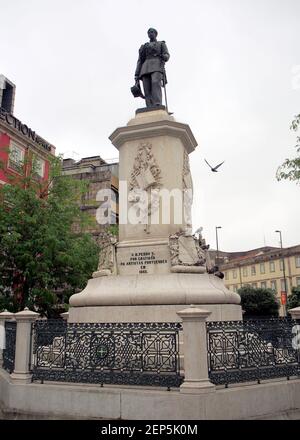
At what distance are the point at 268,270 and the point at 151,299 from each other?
56.7 metres

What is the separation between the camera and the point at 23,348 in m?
8.23

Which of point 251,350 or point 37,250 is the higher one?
point 37,250

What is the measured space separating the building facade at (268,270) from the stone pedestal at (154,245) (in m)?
46.8

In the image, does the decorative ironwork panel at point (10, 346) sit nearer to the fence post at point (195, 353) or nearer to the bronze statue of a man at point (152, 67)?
the fence post at point (195, 353)

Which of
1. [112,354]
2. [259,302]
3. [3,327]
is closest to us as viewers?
[112,354]

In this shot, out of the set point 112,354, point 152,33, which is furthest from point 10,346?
point 152,33

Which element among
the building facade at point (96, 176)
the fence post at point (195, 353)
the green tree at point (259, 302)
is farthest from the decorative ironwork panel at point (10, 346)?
the building facade at point (96, 176)

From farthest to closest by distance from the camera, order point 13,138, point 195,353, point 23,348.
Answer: point 13,138, point 23,348, point 195,353

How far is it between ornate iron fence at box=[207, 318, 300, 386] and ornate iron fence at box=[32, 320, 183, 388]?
716mm

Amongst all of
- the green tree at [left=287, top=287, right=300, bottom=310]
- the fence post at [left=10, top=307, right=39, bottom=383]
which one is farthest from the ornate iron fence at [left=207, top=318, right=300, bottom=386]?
the green tree at [left=287, top=287, right=300, bottom=310]

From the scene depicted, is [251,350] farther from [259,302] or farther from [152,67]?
[259,302]

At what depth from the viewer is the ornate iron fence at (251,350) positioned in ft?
23.5

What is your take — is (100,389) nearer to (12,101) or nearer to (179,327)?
(179,327)
